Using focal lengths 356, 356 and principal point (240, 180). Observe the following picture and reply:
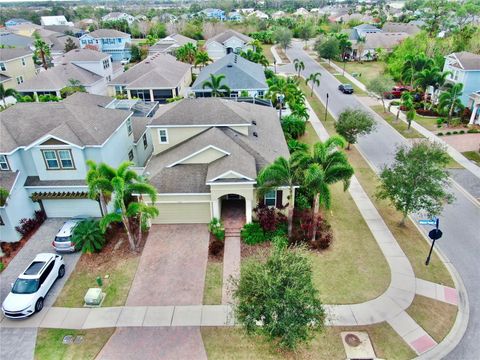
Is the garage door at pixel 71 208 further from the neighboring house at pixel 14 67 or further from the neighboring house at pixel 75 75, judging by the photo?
the neighboring house at pixel 14 67

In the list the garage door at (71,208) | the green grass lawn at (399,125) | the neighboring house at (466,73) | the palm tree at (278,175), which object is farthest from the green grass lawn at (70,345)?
the neighboring house at (466,73)

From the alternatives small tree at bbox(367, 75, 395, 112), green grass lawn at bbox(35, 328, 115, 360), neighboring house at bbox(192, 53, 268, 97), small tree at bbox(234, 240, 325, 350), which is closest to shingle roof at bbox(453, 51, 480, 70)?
small tree at bbox(367, 75, 395, 112)

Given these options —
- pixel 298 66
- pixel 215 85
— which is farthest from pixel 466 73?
pixel 215 85

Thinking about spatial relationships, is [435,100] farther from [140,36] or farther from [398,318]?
[140,36]

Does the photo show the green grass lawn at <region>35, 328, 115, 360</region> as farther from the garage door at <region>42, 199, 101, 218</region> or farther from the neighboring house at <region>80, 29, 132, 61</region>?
the neighboring house at <region>80, 29, 132, 61</region>

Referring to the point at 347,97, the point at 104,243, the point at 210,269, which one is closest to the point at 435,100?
the point at 347,97

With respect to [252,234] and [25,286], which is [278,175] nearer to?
[252,234]
